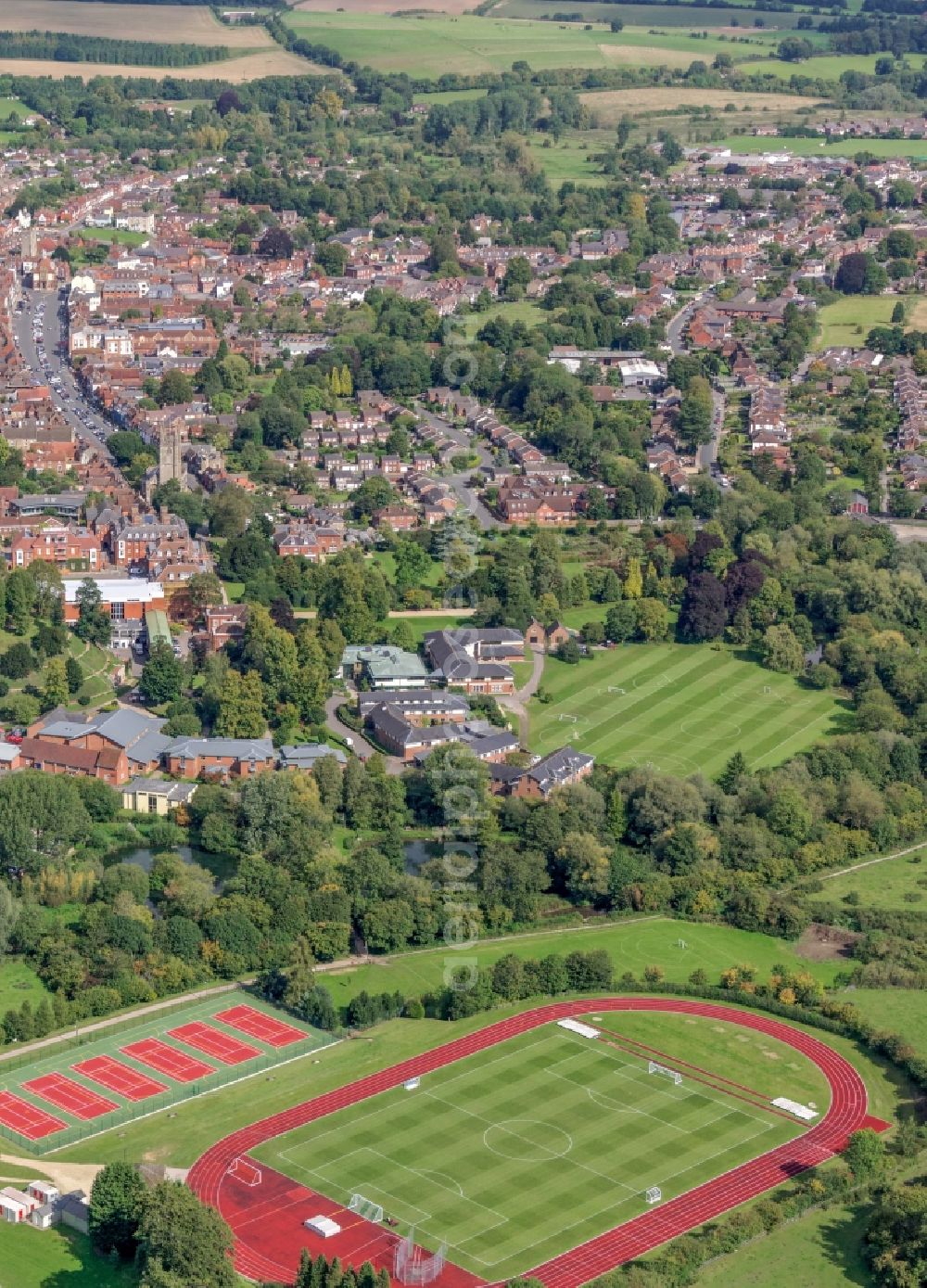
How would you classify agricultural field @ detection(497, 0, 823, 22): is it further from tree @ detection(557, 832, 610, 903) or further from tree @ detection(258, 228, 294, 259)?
tree @ detection(557, 832, 610, 903)

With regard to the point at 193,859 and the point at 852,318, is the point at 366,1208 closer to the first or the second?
the point at 193,859

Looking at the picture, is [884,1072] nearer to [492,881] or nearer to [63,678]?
[492,881]

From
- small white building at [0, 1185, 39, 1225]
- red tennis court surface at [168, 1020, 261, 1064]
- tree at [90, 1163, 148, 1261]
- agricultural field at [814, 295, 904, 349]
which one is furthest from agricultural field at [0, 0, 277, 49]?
tree at [90, 1163, 148, 1261]

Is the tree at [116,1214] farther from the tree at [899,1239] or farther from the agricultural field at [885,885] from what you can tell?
the agricultural field at [885,885]

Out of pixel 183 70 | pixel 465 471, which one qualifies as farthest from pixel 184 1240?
pixel 183 70

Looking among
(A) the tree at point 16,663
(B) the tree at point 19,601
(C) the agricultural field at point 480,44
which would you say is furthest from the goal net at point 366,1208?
(C) the agricultural field at point 480,44
